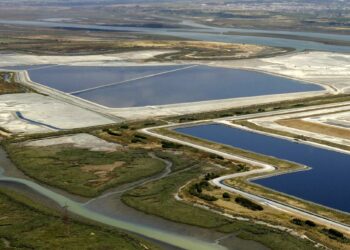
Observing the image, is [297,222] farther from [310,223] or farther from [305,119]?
[305,119]

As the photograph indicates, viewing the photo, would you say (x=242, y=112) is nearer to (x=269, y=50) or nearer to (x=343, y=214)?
(x=343, y=214)

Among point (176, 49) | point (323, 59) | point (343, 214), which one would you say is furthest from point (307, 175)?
point (176, 49)

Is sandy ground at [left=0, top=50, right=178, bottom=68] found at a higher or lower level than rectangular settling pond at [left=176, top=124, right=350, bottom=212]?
→ lower

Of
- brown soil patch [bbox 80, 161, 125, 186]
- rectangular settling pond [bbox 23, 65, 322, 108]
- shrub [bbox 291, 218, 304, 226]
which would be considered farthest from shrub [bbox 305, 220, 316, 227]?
rectangular settling pond [bbox 23, 65, 322, 108]

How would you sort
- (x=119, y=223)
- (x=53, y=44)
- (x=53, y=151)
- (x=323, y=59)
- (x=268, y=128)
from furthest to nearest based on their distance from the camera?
(x=53, y=44) → (x=323, y=59) → (x=268, y=128) → (x=53, y=151) → (x=119, y=223)

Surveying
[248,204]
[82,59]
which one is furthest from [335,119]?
[82,59]

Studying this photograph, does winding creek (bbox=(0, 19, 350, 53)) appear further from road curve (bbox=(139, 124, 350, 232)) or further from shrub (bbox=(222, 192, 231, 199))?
shrub (bbox=(222, 192, 231, 199))
